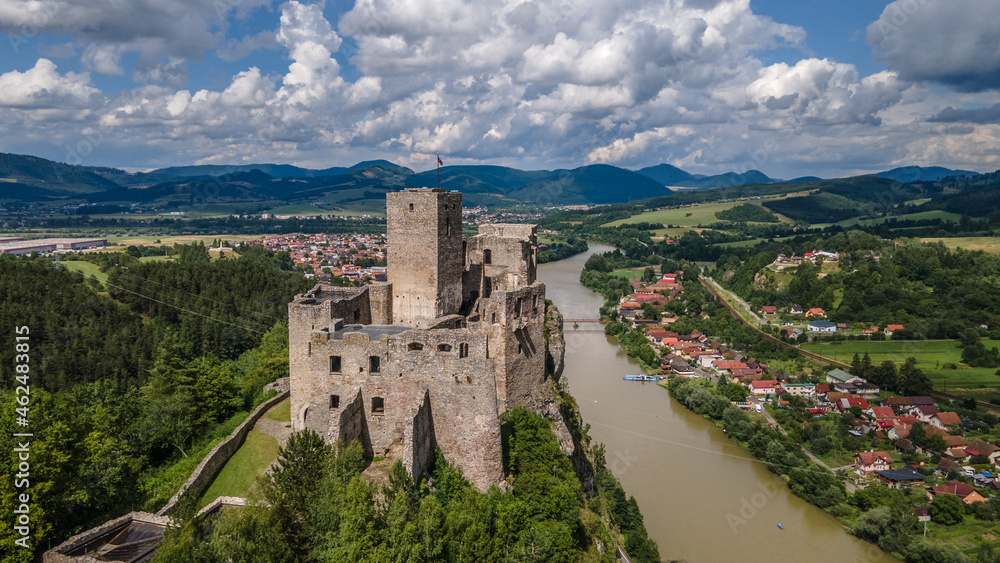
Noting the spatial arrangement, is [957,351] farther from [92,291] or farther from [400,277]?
[92,291]

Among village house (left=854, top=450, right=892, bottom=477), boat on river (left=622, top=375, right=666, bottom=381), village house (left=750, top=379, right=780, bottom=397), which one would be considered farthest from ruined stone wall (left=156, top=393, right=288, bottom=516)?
village house (left=750, top=379, right=780, bottom=397)

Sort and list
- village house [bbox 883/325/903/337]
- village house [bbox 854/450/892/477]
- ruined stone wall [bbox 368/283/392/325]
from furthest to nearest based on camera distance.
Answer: village house [bbox 883/325/903/337] < village house [bbox 854/450/892/477] < ruined stone wall [bbox 368/283/392/325]

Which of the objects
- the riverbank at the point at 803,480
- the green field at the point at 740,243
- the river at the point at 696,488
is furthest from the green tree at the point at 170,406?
the green field at the point at 740,243

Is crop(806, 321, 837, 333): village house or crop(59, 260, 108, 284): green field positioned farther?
crop(806, 321, 837, 333): village house

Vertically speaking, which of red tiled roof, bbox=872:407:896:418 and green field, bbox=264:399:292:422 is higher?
green field, bbox=264:399:292:422


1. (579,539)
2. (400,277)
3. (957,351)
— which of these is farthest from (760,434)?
(957,351)

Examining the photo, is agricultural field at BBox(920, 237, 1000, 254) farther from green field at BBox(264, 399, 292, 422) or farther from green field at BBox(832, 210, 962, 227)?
green field at BBox(264, 399, 292, 422)
